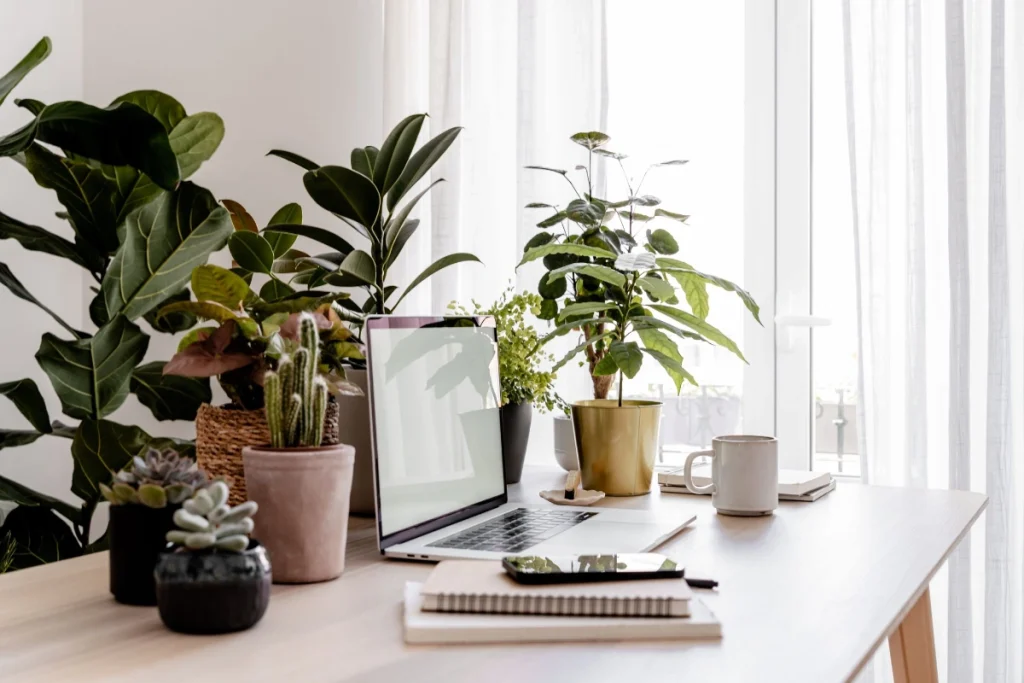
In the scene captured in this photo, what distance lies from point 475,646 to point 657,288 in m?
0.66

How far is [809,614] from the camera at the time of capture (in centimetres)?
81

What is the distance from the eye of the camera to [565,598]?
0.77 m

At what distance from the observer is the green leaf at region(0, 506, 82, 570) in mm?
1644

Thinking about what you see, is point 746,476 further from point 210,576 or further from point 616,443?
point 210,576

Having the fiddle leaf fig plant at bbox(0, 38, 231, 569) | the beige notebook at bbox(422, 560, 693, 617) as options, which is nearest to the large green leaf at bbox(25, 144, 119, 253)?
the fiddle leaf fig plant at bbox(0, 38, 231, 569)

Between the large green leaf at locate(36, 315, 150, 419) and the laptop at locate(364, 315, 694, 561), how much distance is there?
540 mm

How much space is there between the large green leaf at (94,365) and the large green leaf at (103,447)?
0.06 m

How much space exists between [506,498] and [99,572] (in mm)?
518

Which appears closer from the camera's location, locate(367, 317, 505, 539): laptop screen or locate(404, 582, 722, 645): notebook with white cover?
locate(404, 582, 722, 645): notebook with white cover

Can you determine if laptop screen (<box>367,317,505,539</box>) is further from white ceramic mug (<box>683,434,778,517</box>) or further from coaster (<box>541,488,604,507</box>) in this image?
white ceramic mug (<box>683,434,778,517</box>)

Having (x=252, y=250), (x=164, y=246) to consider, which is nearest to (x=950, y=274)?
(x=252, y=250)

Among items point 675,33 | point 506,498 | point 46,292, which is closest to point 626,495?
point 506,498

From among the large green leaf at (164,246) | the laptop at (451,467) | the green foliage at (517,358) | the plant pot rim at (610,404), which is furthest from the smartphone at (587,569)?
the large green leaf at (164,246)

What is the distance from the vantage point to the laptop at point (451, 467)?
1.01 meters
